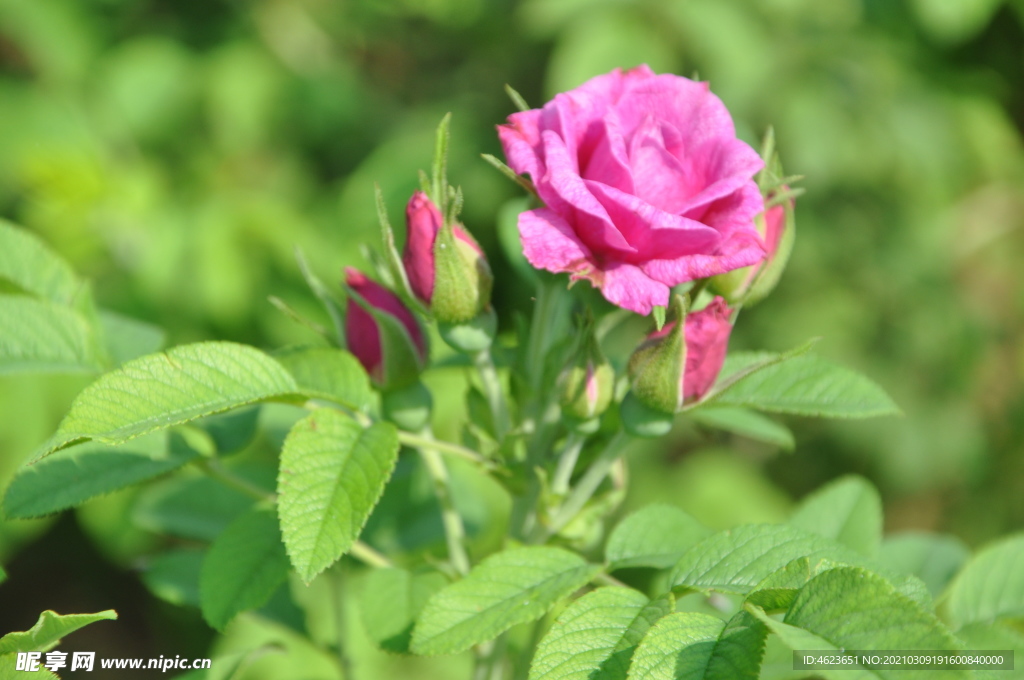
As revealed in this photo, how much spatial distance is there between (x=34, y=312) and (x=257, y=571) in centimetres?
50

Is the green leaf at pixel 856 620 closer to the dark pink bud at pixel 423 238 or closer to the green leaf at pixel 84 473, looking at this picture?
the dark pink bud at pixel 423 238

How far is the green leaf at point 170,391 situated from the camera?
0.93 m

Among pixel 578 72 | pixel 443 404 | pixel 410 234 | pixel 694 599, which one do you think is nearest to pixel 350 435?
pixel 410 234

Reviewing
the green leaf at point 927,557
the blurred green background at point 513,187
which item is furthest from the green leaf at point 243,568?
the blurred green background at point 513,187

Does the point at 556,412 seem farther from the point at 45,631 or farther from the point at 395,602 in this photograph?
the point at 45,631

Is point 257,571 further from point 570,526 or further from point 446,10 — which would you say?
point 446,10

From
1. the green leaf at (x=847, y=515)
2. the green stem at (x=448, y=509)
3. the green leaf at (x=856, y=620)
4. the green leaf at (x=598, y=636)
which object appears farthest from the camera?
the green leaf at (x=847, y=515)

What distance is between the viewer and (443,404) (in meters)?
2.50

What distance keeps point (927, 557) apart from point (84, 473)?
1.43 meters

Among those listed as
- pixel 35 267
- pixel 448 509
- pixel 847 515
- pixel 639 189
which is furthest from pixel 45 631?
pixel 847 515

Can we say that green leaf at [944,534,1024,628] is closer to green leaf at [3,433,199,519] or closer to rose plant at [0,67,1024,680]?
rose plant at [0,67,1024,680]

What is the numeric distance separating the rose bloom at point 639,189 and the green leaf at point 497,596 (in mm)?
332

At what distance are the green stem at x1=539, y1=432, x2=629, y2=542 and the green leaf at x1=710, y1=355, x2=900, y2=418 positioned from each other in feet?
0.50

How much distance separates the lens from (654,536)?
3.92ft
